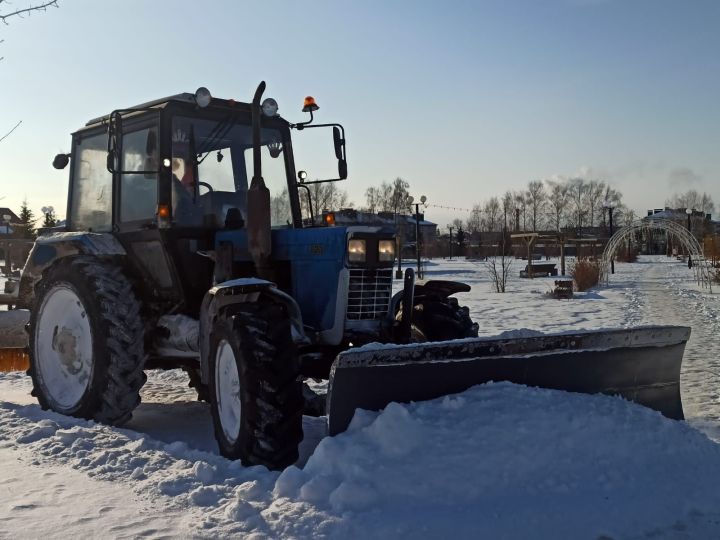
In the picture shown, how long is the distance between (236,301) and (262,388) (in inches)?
25.6

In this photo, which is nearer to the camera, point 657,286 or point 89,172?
point 89,172

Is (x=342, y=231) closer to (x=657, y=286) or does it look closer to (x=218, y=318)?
(x=218, y=318)

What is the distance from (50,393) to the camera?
588 centimetres

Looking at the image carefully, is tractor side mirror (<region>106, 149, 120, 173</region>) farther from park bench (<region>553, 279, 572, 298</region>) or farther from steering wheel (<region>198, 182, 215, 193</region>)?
park bench (<region>553, 279, 572, 298</region>)

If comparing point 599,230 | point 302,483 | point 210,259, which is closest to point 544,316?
point 210,259

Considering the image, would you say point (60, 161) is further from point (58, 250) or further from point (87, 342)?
point (87, 342)

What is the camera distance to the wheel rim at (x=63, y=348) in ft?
18.3

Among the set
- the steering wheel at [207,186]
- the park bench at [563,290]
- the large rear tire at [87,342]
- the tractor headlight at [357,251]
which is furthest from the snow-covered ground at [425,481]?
the park bench at [563,290]

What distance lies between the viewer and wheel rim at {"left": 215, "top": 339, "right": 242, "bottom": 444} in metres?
4.24

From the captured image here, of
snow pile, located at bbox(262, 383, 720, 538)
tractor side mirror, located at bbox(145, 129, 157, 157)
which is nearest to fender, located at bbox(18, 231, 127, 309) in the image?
tractor side mirror, located at bbox(145, 129, 157, 157)

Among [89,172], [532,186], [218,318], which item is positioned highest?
[532,186]

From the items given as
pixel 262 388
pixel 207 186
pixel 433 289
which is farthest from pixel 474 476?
pixel 207 186

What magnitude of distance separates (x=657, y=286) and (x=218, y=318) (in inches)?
853

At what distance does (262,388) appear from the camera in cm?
395
